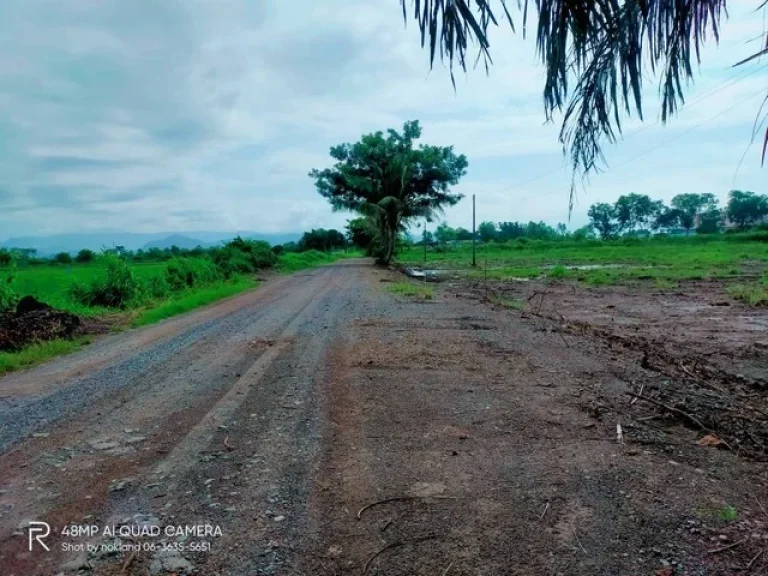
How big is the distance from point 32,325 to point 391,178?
2747cm

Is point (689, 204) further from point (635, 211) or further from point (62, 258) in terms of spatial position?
point (62, 258)

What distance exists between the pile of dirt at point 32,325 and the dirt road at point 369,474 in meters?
2.39

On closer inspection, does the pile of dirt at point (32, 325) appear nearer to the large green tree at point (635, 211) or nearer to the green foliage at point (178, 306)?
the green foliage at point (178, 306)

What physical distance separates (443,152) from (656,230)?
7166cm

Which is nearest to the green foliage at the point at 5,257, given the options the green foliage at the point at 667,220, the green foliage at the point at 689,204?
the green foliage at the point at 689,204

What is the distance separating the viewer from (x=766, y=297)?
40.4 feet

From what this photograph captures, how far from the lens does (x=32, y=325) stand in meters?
8.44

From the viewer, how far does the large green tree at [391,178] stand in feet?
110

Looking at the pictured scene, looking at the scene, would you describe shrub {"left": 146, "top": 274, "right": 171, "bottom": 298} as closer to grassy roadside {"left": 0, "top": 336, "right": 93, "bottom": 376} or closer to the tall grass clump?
the tall grass clump

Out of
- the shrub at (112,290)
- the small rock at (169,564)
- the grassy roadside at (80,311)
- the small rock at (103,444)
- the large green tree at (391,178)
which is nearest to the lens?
the small rock at (169,564)

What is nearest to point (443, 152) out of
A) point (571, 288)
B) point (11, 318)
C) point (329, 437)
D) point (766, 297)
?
point (571, 288)

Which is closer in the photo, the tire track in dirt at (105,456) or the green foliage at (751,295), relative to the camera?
the tire track in dirt at (105,456)

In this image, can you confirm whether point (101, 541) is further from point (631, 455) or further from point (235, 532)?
point (631, 455)

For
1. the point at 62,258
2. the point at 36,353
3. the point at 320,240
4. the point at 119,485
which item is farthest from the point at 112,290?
the point at 320,240
